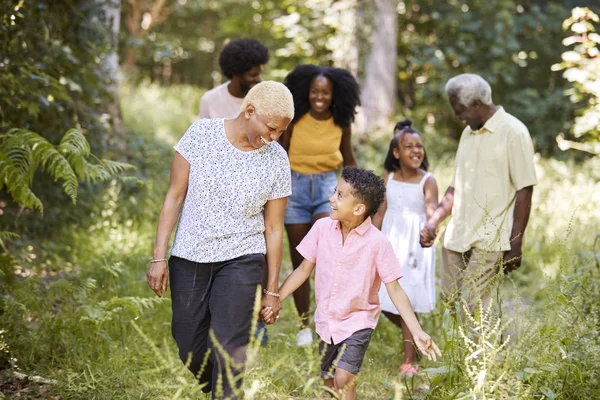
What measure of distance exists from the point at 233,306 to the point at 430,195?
216 cm

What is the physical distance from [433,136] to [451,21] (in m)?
2.65

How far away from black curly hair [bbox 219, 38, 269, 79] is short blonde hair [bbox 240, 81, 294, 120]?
183 centimetres

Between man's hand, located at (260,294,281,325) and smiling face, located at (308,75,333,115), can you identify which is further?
smiling face, located at (308,75,333,115)

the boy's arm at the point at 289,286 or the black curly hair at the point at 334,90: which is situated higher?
the black curly hair at the point at 334,90

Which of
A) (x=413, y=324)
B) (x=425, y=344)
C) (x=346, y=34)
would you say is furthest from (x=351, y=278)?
(x=346, y=34)

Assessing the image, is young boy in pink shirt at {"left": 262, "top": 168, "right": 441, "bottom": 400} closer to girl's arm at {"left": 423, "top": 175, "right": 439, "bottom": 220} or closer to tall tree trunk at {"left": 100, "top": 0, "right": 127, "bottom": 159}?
girl's arm at {"left": 423, "top": 175, "right": 439, "bottom": 220}

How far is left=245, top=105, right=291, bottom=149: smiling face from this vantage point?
3533mm

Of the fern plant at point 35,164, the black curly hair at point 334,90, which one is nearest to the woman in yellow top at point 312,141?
the black curly hair at point 334,90

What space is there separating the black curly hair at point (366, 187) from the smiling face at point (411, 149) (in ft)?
4.30

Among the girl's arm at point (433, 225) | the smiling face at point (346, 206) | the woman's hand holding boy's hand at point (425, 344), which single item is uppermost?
the smiling face at point (346, 206)

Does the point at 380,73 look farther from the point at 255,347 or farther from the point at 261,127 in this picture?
the point at 255,347

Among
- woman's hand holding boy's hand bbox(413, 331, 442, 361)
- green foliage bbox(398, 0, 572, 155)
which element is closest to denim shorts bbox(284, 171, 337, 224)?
woman's hand holding boy's hand bbox(413, 331, 442, 361)

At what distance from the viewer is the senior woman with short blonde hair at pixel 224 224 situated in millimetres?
3573

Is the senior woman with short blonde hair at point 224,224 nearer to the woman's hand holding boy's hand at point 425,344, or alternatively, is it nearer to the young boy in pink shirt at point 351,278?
the young boy in pink shirt at point 351,278
